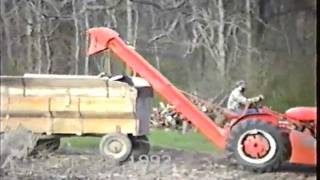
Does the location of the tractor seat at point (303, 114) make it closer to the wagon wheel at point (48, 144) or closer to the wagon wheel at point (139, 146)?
the wagon wheel at point (139, 146)

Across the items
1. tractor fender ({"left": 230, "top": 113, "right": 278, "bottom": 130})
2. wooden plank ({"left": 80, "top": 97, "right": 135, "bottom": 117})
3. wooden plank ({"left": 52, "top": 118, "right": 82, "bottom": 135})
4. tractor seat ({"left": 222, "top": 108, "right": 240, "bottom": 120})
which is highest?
wooden plank ({"left": 80, "top": 97, "right": 135, "bottom": 117})

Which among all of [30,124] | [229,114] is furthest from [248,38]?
[30,124]

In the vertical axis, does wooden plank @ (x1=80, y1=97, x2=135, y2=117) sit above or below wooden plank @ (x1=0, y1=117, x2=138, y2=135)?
above

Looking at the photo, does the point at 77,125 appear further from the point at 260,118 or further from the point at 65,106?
the point at 260,118

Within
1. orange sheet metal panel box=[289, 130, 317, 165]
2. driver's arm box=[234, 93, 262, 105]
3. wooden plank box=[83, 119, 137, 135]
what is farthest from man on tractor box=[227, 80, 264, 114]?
wooden plank box=[83, 119, 137, 135]

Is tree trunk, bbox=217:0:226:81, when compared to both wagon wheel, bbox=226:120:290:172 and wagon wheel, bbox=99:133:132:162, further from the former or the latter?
wagon wheel, bbox=99:133:132:162

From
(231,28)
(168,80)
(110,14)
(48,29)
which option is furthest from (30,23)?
(231,28)
